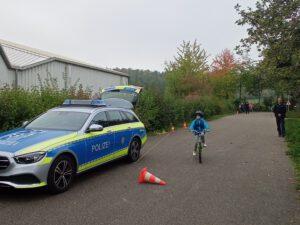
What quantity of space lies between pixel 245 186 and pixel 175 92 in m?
33.0

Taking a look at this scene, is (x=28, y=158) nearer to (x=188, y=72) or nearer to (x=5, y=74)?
(x=5, y=74)

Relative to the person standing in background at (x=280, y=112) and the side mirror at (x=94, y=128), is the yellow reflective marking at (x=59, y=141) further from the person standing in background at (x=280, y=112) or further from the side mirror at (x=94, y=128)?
the person standing in background at (x=280, y=112)

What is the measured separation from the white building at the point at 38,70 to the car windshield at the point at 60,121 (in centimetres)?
701

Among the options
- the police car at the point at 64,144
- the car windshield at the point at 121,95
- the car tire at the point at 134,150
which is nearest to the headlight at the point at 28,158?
the police car at the point at 64,144

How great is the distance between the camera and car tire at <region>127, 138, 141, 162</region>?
419 inches

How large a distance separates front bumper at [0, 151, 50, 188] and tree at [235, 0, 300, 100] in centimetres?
953

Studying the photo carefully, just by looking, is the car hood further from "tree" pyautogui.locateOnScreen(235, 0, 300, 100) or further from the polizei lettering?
"tree" pyautogui.locateOnScreen(235, 0, 300, 100)

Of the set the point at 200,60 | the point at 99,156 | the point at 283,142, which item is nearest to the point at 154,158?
the point at 99,156

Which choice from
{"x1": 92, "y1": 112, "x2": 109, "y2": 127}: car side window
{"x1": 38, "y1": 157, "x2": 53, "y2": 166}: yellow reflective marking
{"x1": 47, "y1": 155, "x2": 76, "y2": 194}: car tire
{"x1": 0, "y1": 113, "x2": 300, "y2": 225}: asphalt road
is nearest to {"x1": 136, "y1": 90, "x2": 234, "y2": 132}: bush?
{"x1": 0, "y1": 113, "x2": 300, "y2": 225}: asphalt road

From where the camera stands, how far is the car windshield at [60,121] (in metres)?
8.39

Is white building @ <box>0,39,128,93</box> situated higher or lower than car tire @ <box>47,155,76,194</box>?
higher

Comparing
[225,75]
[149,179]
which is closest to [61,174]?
[149,179]

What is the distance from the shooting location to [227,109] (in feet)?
170

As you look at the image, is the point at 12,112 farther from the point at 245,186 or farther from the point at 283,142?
the point at 283,142
